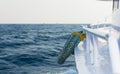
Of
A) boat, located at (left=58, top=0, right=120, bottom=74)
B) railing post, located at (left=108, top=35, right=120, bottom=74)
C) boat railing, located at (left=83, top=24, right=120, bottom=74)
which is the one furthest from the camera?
boat, located at (left=58, top=0, right=120, bottom=74)

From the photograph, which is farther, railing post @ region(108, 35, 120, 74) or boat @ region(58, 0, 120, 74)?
boat @ region(58, 0, 120, 74)

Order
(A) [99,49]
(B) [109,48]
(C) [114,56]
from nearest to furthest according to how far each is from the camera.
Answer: (C) [114,56] < (B) [109,48] < (A) [99,49]

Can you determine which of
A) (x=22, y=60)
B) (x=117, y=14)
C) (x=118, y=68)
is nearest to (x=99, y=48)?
(x=117, y=14)

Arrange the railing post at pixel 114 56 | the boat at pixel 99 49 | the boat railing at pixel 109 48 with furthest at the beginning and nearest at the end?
the boat at pixel 99 49, the boat railing at pixel 109 48, the railing post at pixel 114 56

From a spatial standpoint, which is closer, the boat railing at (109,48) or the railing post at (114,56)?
the railing post at (114,56)

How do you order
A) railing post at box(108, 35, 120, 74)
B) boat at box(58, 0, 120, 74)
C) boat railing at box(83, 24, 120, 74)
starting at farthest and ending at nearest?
boat at box(58, 0, 120, 74) < boat railing at box(83, 24, 120, 74) < railing post at box(108, 35, 120, 74)

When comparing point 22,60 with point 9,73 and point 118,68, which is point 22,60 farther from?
point 118,68

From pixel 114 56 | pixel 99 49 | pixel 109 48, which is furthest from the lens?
pixel 99 49

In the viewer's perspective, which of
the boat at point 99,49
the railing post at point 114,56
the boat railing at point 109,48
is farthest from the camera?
the boat at point 99,49

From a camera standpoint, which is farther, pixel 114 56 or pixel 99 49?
pixel 99 49

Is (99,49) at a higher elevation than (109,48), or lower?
lower

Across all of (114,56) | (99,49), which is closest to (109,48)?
(114,56)

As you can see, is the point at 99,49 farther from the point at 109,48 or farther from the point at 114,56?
the point at 114,56

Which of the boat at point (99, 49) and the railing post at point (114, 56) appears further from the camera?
the boat at point (99, 49)
